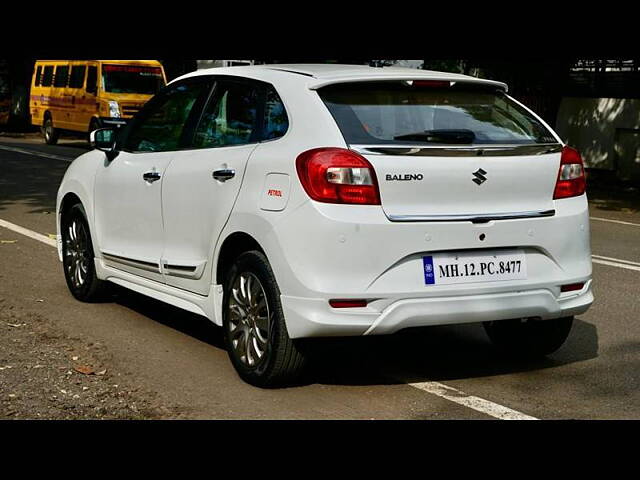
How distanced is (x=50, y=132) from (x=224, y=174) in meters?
25.5

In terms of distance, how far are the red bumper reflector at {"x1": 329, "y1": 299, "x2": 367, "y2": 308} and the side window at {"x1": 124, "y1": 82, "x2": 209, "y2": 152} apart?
1.90m

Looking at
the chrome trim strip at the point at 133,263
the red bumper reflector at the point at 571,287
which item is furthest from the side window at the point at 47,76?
the red bumper reflector at the point at 571,287

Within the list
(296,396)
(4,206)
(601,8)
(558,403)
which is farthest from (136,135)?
(4,206)

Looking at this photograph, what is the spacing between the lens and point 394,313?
538cm

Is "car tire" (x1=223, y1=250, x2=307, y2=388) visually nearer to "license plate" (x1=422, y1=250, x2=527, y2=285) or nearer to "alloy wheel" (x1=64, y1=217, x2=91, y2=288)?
"license plate" (x1=422, y1=250, x2=527, y2=285)

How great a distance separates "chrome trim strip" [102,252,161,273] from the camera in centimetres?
691

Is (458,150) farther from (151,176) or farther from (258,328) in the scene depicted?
(151,176)

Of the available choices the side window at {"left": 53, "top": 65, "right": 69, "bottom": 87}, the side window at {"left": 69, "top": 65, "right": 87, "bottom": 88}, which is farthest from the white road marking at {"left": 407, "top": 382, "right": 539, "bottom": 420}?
the side window at {"left": 53, "top": 65, "right": 69, "bottom": 87}

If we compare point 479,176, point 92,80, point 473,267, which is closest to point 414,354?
point 473,267

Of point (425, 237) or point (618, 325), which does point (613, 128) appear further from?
point (425, 237)

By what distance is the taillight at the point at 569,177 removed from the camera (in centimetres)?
587

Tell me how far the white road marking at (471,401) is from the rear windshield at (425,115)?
1262 mm

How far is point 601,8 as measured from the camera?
12133 millimetres
